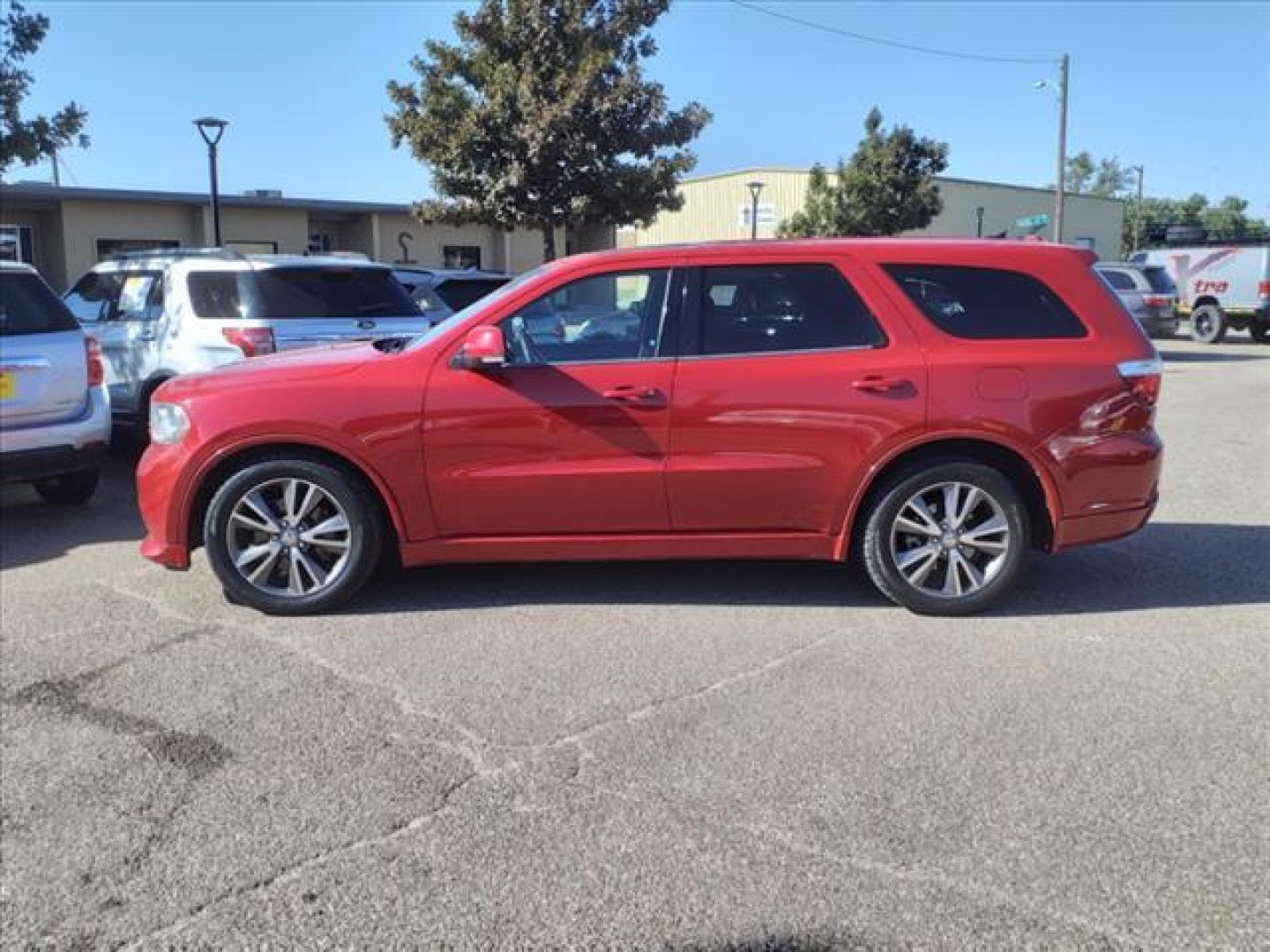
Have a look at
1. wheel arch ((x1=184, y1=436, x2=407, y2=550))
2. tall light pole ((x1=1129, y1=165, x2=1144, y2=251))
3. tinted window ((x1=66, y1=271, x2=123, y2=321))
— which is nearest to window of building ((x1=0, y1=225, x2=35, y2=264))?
tinted window ((x1=66, y1=271, x2=123, y2=321))

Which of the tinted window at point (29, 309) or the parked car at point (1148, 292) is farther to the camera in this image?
the parked car at point (1148, 292)

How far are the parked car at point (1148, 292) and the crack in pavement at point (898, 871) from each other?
21.8m

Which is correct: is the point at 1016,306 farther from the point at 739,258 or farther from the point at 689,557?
the point at 689,557

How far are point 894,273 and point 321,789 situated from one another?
11.2 ft

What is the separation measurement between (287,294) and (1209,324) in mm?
25395

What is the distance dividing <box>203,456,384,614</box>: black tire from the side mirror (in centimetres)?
76

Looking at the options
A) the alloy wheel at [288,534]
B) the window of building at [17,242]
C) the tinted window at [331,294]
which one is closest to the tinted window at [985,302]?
the alloy wheel at [288,534]

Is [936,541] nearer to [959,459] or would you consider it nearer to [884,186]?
[959,459]

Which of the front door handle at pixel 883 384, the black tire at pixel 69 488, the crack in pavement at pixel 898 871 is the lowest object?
the crack in pavement at pixel 898 871

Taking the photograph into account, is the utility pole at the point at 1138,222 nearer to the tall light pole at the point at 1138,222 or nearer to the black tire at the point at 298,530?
the tall light pole at the point at 1138,222

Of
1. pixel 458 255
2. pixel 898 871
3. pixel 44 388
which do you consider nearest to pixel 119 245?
pixel 458 255

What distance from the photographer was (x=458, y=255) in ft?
99.3

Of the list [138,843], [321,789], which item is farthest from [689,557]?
[138,843]

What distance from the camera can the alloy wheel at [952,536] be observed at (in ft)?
16.7
